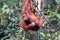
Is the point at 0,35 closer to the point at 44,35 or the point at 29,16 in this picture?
the point at 44,35

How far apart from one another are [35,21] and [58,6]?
4.86 feet

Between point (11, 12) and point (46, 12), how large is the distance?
1.51ft

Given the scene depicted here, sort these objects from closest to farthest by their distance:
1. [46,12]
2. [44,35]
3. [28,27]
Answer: [28,27] < [44,35] < [46,12]

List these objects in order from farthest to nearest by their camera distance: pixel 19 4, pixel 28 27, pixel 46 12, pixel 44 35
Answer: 1. pixel 19 4
2. pixel 46 12
3. pixel 44 35
4. pixel 28 27

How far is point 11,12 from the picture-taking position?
2.83m

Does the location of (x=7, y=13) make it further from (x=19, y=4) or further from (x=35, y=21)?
(x=35, y=21)

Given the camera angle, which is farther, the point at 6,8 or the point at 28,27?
the point at 6,8

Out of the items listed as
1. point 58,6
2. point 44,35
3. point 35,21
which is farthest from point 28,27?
point 58,6

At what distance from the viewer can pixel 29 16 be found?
1.42 m

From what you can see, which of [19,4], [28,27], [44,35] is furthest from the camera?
[19,4]

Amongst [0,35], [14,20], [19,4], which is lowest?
[0,35]

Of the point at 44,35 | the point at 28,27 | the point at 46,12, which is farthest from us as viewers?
Answer: the point at 46,12

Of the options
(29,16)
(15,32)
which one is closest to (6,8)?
(15,32)

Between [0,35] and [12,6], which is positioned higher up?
[12,6]
